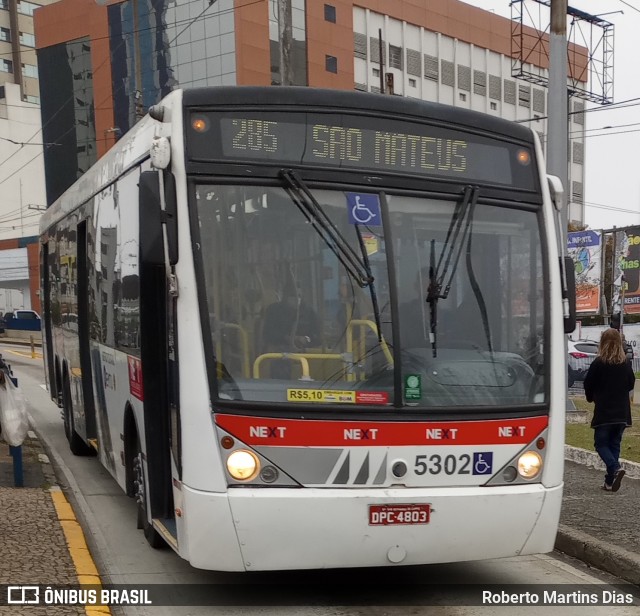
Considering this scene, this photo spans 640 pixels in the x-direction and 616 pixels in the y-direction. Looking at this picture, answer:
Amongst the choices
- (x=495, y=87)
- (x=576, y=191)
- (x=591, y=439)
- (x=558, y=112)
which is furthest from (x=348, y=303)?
(x=576, y=191)

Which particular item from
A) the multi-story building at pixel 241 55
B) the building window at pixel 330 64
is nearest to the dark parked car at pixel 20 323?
the multi-story building at pixel 241 55

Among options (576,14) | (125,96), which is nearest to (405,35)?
(125,96)

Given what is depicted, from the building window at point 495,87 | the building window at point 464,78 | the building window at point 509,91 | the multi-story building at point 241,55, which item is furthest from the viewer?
the building window at point 509,91

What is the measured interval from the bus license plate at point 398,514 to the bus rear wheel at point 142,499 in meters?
2.11

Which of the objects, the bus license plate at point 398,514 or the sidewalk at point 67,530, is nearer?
the bus license plate at point 398,514

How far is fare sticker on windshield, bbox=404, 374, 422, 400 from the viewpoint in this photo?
619 cm

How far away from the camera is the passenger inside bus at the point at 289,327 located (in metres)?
6.12

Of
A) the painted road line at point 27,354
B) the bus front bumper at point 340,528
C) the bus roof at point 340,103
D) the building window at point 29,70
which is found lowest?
the painted road line at point 27,354

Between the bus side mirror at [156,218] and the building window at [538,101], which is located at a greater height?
the building window at [538,101]

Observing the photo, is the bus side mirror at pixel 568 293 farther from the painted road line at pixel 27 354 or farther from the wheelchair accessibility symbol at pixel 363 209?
the painted road line at pixel 27 354

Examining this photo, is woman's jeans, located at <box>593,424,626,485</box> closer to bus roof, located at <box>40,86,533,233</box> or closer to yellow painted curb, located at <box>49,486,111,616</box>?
bus roof, located at <box>40,86,533,233</box>

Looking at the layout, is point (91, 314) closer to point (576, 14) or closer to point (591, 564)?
point (591, 564)

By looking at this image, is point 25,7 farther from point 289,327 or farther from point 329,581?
point 289,327

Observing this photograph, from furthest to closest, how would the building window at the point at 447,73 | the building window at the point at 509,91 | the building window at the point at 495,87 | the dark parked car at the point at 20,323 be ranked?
1. the building window at the point at 509,91
2. the building window at the point at 495,87
3. the building window at the point at 447,73
4. the dark parked car at the point at 20,323
